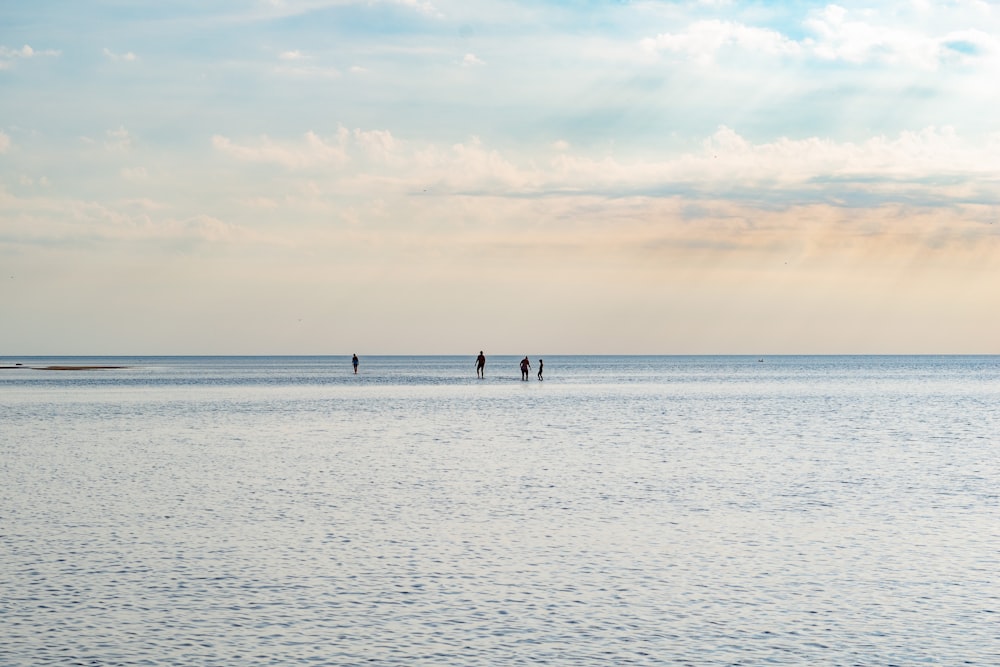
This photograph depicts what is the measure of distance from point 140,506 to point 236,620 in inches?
393

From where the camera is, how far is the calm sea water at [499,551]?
12.7m

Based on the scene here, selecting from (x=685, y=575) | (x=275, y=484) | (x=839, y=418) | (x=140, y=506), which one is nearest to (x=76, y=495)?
(x=140, y=506)

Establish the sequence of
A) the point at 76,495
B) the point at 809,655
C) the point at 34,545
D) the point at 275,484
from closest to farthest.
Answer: the point at 809,655
the point at 34,545
the point at 76,495
the point at 275,484

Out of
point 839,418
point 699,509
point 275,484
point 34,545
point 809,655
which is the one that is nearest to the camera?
point 809,655

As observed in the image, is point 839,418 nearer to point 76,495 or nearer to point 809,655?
point 76,495

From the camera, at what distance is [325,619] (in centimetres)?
1370

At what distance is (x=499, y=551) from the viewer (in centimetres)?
1788

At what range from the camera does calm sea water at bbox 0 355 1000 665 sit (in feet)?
41.7

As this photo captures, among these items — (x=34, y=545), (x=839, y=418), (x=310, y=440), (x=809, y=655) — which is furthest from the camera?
(x=839, y=418)

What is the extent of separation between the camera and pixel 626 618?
13.8 metres

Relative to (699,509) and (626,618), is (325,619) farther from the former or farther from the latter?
(699,509)

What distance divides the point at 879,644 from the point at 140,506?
49.7 ft

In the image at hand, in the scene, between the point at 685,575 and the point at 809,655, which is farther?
the point at 685,575

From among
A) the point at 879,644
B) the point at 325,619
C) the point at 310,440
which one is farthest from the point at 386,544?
the point at 310,440
